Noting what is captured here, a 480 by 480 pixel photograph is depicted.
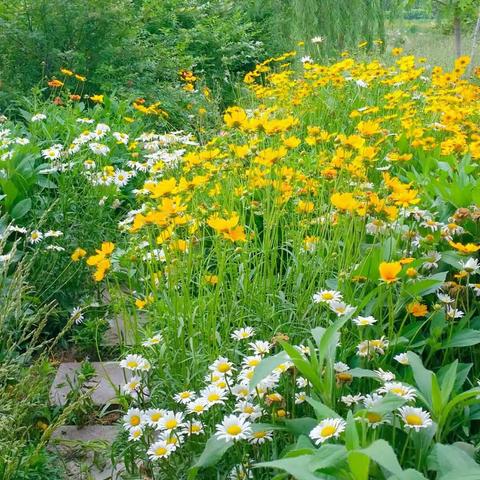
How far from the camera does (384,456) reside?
4.39 ft

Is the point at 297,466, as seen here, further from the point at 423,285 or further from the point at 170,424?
the point at 423,285

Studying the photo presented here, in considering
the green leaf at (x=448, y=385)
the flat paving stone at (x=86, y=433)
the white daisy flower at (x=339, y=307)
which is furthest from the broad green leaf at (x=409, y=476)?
the flat paving stone at (x=86, y=433)

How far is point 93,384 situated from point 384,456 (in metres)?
1.62

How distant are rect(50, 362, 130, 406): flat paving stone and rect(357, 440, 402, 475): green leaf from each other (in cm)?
131

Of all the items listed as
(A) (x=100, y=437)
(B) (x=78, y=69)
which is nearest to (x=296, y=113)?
(B) (x=78, y=69)

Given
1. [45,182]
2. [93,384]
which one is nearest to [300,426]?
[93,384]

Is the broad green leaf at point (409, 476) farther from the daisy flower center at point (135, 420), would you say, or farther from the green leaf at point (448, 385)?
the daisy flower center at point (135, 420)

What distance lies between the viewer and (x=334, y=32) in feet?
29.0

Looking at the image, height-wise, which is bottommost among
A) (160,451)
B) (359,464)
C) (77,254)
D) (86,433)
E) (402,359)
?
(86,433)

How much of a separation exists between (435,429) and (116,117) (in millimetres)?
3865

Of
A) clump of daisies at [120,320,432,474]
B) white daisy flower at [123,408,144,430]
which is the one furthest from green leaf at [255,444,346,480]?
white daisy flower at [123,408,144,430]

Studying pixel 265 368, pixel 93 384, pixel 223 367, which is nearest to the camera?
pixel 265 368

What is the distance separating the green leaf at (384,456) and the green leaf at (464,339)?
81cm

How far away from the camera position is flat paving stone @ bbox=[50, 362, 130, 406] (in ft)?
8.57
